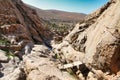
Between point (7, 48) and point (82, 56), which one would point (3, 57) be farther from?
point (82, 56)

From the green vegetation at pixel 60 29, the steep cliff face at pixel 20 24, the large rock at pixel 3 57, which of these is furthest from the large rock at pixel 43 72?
the green vegetation at pixel 60 29

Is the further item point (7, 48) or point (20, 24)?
point (20, 24)

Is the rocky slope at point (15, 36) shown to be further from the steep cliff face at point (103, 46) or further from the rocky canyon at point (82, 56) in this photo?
the steep cliff face at point (103, 46)

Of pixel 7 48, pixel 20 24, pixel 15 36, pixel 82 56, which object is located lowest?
pixel 7 48

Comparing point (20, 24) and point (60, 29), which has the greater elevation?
point (20, 24)

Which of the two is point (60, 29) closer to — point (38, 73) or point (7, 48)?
point (7, 48)

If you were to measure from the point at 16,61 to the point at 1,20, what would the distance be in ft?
45.1

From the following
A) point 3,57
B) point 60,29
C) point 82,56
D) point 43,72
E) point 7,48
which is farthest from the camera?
point 60,29

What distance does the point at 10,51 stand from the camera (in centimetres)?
3347

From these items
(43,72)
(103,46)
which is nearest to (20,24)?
(43,72)

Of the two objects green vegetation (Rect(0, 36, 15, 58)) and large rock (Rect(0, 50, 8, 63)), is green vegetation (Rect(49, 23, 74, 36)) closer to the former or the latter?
green vegetation (Rect(0, 36, 15, 58))

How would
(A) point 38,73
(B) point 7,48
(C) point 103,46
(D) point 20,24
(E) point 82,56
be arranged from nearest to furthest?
(C) point 103,46
(A) point 38,73
(E) point 82,56
(B) point 7,48
(D) point 20,24

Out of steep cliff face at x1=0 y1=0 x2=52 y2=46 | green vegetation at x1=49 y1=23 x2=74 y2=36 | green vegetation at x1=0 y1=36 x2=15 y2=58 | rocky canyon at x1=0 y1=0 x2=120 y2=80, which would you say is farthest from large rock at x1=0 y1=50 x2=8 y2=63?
green vegetation at x1=49 y1=23 x2=74 y2=36

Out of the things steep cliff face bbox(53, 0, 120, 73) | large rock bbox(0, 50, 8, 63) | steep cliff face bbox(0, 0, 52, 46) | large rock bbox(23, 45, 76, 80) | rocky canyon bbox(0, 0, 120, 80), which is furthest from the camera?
steep cliff face bbox(0, 0, 52, 46)
